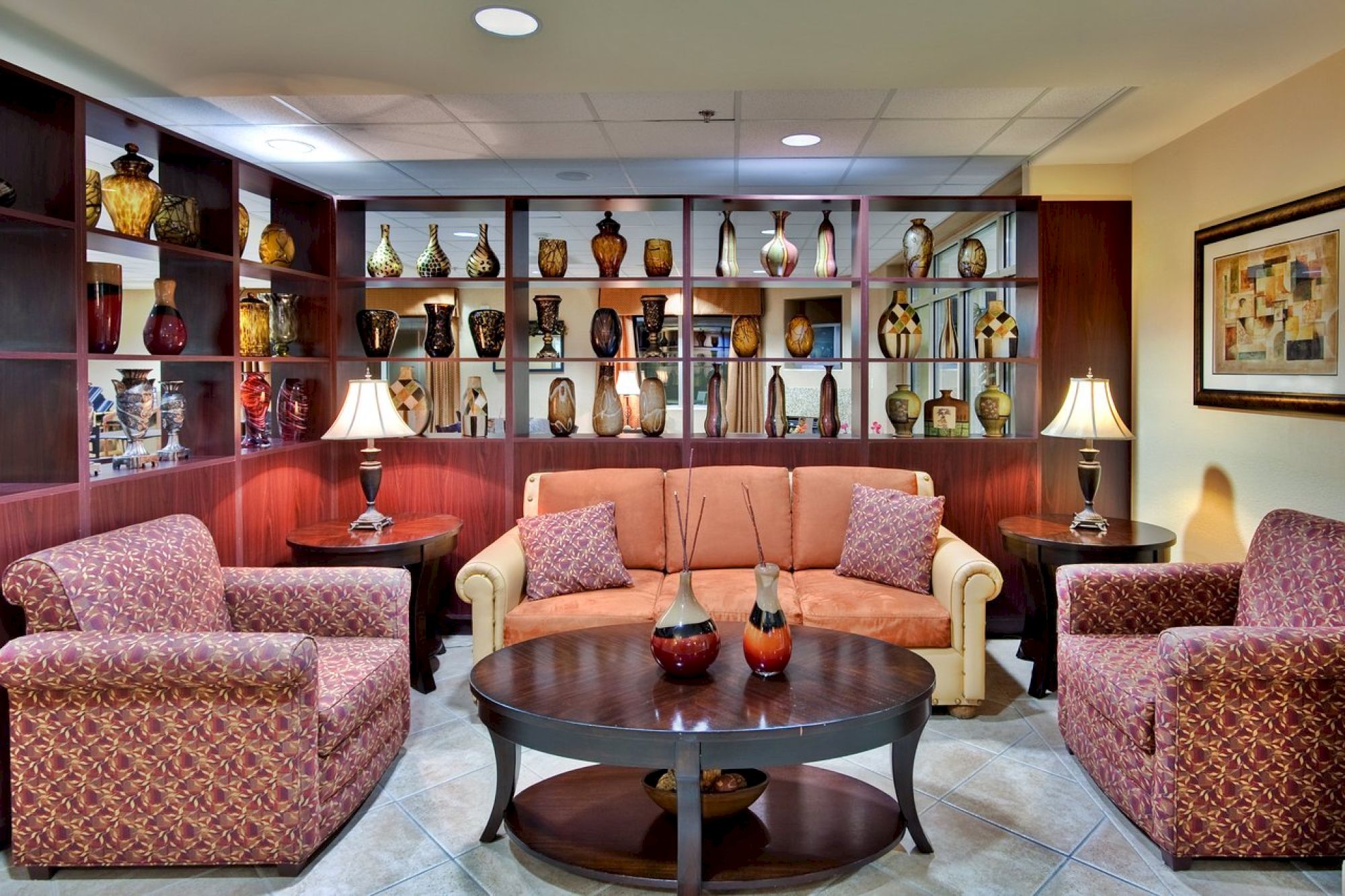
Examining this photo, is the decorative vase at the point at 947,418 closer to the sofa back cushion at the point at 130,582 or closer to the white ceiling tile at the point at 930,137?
the white ceiling tile at the point at 930,137

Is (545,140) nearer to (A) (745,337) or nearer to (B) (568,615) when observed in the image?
(A) (745,337)

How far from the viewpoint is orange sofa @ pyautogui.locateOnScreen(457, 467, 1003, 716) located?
10.9 feet

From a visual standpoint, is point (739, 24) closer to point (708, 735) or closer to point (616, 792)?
point (708, 735)

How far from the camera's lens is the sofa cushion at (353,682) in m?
2.35

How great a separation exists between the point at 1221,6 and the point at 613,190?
3771 millimetres

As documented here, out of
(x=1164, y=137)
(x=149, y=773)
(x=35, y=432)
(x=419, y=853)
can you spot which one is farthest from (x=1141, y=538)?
(x=35, y=432)

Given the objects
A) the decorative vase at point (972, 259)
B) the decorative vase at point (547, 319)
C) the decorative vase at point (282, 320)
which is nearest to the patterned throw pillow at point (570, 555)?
the decorative vase at point (547, 319)

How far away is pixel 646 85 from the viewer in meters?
3.37

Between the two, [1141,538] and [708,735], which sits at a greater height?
[1141,538]

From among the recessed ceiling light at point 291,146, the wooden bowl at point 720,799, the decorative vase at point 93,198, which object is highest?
the recessed ceiling light at point 291,146

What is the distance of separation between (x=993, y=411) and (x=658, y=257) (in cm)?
186

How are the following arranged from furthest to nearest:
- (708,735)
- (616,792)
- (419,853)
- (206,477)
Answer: (206,477), (616,792), (419,853), (708,735)

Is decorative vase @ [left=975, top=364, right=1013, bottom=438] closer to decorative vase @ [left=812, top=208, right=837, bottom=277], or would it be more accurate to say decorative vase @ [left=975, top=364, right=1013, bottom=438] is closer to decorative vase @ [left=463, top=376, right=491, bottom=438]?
decorative vase @ [left=812, top=208, right=837, bottom=277]

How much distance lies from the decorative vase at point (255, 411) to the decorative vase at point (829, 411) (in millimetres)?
2591
